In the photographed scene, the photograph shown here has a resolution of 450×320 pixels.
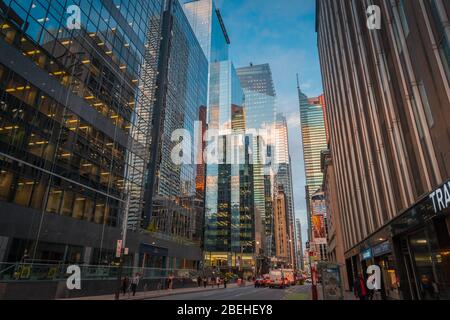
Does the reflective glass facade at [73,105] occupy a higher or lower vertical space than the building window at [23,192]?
higher

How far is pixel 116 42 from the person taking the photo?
39.2 meters

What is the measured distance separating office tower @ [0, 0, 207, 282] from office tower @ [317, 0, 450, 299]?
20691mm

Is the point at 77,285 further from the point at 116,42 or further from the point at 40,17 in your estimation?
the point at 116,42

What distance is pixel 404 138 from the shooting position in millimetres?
16203

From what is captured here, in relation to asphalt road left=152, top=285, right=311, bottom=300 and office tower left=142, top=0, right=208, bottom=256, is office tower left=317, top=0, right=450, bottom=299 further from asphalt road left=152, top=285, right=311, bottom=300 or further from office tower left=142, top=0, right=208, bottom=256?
office tower left=142, top=0, right=208, bottom=256

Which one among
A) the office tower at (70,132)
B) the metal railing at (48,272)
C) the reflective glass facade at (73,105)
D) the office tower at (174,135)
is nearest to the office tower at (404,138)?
the office tower at (70,132)

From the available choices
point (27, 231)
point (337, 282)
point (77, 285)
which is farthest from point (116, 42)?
point (337, 282)

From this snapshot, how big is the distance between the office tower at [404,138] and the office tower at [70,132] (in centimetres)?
2069

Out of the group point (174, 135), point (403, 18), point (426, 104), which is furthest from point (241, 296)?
point (174, 135)

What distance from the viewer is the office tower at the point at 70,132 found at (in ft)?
79.3

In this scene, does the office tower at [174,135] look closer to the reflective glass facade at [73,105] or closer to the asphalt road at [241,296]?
the reflective glass facade at [73,105]

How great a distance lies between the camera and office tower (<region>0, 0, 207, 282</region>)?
2416cm

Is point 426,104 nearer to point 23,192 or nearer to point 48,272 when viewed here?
point 48,272
